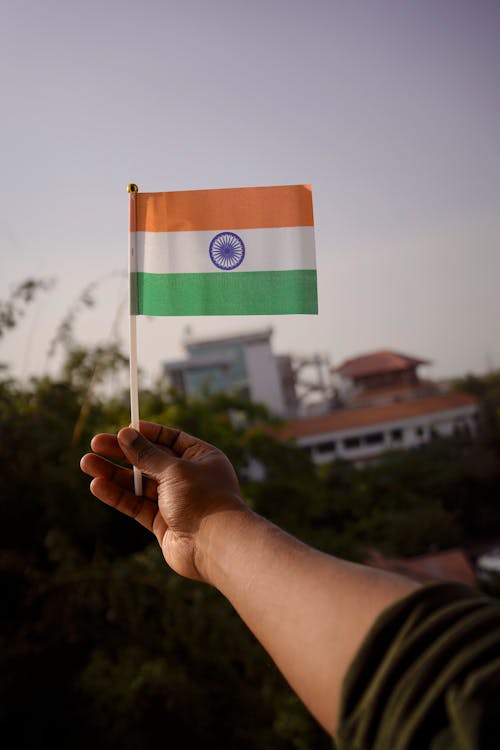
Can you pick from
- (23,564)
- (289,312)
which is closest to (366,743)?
(289,312)

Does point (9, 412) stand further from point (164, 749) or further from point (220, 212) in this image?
point (220, 212)

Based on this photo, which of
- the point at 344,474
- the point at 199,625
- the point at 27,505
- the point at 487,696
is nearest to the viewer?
the point at 487,696

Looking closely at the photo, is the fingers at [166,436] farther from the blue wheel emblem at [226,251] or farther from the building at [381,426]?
the building at [381,426]

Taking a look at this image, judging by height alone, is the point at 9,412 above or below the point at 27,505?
above

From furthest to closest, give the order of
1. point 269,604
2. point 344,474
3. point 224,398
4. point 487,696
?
point 344,474 < point 224,398 < point 269,604 < point 487,696

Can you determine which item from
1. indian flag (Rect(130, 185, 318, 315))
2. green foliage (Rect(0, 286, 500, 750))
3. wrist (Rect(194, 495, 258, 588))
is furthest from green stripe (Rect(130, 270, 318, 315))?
green foliage (Rect(0, 286, 500, 750))

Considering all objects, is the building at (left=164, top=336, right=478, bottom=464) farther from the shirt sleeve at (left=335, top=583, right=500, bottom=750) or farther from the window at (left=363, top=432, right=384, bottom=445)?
the shirt sleeve at (left=335, top=583, right=500, bottom=750)

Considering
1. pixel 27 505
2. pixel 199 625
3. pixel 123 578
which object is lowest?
pixel 199 625

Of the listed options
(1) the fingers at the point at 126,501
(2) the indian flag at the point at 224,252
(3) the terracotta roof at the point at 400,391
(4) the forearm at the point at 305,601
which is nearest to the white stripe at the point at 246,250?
(2) the indian flag at the point at 224,252

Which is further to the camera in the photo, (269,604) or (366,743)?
(269,604)
